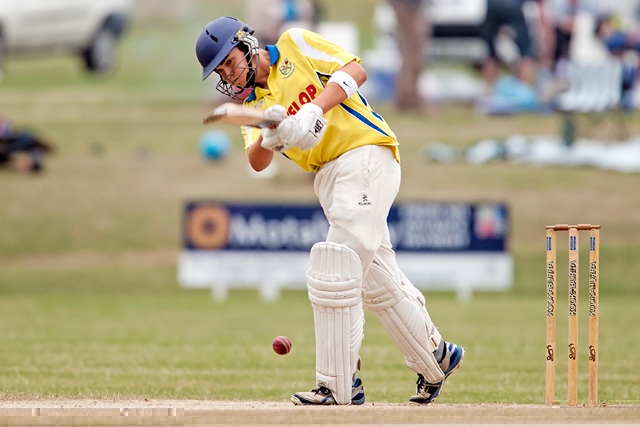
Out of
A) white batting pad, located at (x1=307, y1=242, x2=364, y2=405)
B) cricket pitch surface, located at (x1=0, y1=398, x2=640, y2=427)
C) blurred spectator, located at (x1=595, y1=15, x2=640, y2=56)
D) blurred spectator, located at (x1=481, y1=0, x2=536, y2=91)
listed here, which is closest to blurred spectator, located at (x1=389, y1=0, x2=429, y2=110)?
blurred spectator, located at (x1=481, y1=0, x2=536, y2=91)

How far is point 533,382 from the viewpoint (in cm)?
759

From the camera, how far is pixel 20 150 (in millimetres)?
18516

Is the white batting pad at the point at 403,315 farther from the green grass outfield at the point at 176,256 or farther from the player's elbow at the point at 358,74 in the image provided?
the player's elbow at the point at 358,74

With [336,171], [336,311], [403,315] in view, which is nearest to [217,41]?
[336,171]

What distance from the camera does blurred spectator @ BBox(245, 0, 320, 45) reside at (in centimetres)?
1991

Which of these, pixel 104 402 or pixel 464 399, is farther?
pixel 464 399

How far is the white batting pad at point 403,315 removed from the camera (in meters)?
5.63

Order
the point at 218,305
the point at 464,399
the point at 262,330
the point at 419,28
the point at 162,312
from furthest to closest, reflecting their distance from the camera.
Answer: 1. the point at 419,28
2. the point at 218,305
3. the point at 162,312
4. the point at 262,330
5. the point at 464,399

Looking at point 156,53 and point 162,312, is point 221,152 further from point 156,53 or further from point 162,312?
point 162,312

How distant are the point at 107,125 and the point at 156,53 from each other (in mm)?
1816

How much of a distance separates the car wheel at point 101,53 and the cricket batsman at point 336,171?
15.7 meters

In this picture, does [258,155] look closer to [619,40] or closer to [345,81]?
[345,81]

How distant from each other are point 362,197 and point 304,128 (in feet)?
1.67

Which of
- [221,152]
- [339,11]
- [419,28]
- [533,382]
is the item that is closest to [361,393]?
[533,382]
